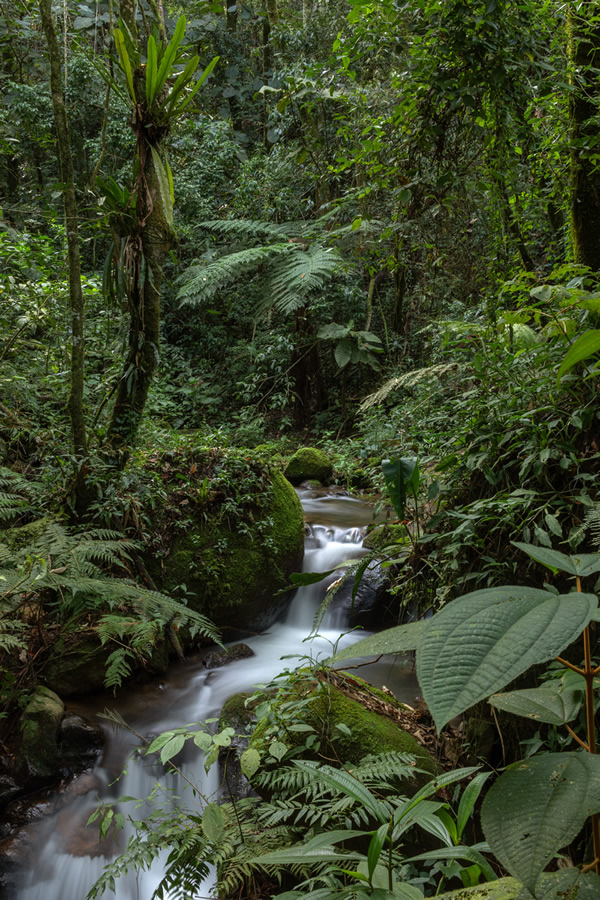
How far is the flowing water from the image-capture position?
2.72 metres

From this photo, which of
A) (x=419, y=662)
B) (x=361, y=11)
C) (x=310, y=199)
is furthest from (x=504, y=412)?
(x=310, y=199)

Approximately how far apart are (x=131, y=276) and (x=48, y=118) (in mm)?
8006

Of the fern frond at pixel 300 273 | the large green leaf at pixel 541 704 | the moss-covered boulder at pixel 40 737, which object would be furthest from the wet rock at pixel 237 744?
the fern frond at pixel 300 273

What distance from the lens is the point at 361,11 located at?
3.11 m

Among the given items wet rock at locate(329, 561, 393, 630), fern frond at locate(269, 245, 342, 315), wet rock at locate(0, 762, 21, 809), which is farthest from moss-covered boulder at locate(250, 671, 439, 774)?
fern frond at locate(269, 245, 342, 315)

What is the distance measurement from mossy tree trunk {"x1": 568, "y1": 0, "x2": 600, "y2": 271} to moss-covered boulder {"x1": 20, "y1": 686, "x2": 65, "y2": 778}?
3.87m

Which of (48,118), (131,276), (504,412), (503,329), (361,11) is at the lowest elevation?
(504,412)

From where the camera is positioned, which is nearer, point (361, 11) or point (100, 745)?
point (361, 11)

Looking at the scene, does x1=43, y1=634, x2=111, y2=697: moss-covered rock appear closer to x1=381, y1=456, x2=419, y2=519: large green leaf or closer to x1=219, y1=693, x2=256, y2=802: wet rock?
x1=219, y1=693, x2=256, y2=802: wet rock

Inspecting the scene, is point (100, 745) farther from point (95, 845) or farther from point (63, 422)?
point (63, 422)

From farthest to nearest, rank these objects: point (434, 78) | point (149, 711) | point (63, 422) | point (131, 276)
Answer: point (63, 422)
point (131, 276)
point (149, 711)
point (434, 78)

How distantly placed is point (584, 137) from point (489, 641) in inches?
129

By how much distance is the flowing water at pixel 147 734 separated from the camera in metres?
2.72

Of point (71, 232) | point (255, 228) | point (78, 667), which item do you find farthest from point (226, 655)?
point (255, 228)
